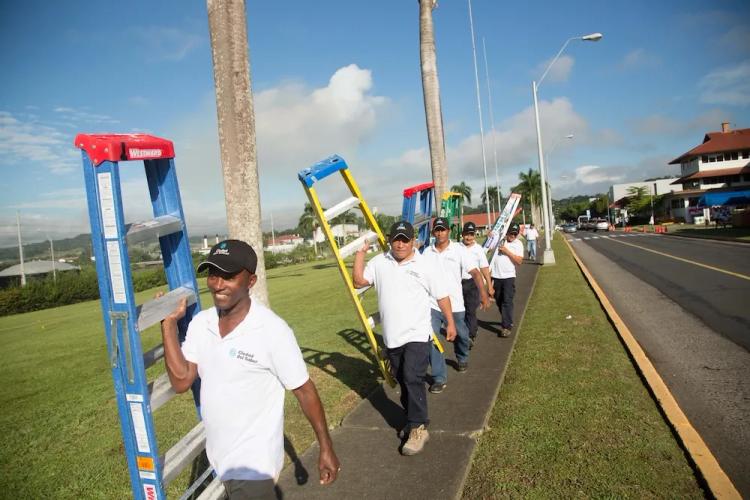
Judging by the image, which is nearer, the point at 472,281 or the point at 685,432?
the point at 685,432

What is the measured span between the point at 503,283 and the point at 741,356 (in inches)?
129

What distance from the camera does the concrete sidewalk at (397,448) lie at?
3471 millimetres

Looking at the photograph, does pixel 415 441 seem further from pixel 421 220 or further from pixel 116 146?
pixel 421 220

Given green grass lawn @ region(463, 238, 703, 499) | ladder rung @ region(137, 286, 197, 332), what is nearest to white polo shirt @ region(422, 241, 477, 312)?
green grass lawn @ region(463, 238, 703, 499)

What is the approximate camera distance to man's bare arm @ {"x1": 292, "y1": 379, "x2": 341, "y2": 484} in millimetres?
2328

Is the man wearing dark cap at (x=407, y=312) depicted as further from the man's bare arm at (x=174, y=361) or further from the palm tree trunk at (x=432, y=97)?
the palm tree trunk at (x=432, y=97)

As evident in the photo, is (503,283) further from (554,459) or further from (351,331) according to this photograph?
(554,459)

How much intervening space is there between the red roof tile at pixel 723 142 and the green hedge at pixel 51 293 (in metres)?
65.4

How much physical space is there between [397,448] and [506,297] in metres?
4.51

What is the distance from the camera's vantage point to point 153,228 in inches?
95.7

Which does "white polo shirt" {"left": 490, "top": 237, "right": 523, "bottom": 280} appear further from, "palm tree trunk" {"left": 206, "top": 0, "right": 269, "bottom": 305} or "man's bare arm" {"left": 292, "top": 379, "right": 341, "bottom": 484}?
"man's bare arm" {"left": 292, "top": 379, "right": 341, "bottom": 484}

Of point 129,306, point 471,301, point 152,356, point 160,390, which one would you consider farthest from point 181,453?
A: point 471,301

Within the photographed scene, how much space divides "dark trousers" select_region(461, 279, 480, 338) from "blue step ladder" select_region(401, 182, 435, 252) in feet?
2.87

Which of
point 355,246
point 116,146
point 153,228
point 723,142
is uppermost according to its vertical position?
point 723,142
